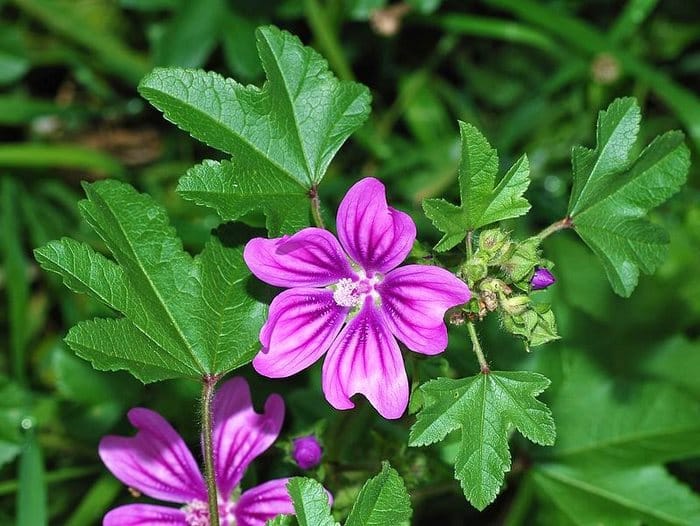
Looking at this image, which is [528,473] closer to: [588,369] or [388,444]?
[588,369]

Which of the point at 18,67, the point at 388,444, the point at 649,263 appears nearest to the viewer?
the point at 649,263

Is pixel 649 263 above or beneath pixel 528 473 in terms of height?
above

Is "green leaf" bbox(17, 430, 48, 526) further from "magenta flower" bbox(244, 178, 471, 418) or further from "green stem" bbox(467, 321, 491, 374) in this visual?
"green stem" bbox(467, 321, 491, 374)

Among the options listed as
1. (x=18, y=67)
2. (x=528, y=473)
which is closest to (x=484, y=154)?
(x=528, y=473)

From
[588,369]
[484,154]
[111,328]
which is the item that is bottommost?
[588,369]

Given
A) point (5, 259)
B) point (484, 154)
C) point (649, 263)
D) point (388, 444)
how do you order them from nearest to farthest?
point (484, 154)
point (649, 263)
point (388, 444)
point (5, 259)

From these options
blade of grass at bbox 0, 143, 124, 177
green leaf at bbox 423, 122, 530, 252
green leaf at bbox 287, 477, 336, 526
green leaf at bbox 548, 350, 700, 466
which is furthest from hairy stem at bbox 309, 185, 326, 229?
blade of grass at bbox 0, 143, 124, 177

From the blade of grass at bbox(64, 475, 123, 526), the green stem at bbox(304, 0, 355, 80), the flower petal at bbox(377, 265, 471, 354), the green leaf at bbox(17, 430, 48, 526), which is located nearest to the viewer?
the flower petal at bbox(377, 265, 471, 354)
